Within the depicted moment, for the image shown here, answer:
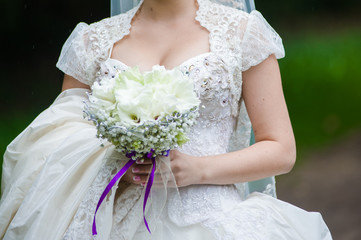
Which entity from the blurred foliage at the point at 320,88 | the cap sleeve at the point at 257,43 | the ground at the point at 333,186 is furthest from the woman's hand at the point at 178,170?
the blurred foliage at the point at 320,88

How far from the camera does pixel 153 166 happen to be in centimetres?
184

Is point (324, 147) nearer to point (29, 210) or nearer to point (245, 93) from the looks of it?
point (245, 93)

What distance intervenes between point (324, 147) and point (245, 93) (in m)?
4.26

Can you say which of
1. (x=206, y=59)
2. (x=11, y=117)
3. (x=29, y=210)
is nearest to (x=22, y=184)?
(x=29, y=210)

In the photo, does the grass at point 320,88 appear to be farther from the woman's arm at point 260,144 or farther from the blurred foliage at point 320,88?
Result: the woman's arm at point 260,144

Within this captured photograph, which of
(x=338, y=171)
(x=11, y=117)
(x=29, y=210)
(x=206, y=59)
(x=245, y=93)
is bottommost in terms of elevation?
(x=338, y=171)

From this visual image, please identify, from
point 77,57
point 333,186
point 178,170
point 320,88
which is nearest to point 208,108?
point 178,170

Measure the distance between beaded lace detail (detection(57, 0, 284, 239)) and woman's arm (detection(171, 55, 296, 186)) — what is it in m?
0.05

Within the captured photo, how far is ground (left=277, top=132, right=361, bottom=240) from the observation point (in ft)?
17.3

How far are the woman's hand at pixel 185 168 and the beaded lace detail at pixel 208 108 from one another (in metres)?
0.07

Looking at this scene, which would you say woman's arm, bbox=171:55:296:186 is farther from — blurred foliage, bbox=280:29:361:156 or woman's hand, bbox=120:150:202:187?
blurred foliage, bbox=280:29:361:156

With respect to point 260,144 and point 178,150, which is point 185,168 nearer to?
point 178,150

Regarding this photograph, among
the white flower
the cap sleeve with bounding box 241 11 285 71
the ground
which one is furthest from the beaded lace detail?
the ground

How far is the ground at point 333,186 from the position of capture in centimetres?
528
